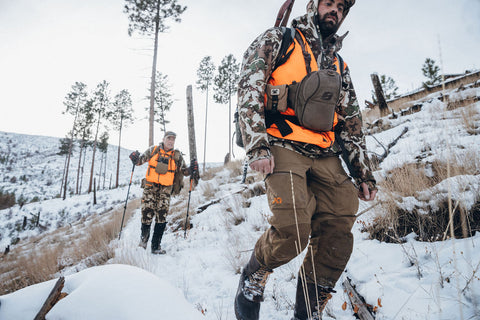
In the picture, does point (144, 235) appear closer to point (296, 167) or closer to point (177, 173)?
point (177, 173)

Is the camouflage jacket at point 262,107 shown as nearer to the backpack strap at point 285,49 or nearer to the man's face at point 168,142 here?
the backpack strap at point 285,49

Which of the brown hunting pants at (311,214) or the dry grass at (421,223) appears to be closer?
the brown hunting pants at (311,214)

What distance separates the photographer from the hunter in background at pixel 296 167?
4.49 ft

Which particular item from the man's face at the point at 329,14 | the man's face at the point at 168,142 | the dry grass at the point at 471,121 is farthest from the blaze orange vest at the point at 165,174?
the dry grass at the point at 471,121

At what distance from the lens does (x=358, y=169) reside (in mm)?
1740

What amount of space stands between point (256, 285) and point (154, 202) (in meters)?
3.68

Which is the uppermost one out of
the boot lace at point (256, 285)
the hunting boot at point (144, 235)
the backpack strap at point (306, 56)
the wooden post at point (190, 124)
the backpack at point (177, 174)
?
the wooden post at point (190, 124)

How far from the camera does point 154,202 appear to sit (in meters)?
4.61

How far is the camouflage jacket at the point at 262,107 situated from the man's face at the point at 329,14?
8 cm

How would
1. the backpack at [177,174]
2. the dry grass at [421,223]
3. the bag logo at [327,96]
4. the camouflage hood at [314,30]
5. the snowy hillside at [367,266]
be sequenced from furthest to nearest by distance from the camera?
the backpack at [177,174] → the dry grass at [421,223] → the camouflage hood at [314,30] → the bag logo at [327,96] → the snowy hillside at [367,266]

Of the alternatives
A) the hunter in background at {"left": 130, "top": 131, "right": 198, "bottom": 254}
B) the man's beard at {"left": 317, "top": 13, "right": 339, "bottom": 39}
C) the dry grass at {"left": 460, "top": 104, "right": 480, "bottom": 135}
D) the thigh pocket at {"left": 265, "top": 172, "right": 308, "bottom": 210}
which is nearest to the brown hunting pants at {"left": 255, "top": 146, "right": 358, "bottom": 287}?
the thigh pocket at {"left": 265, "top": 172, "right": 308, "bottom": 210}

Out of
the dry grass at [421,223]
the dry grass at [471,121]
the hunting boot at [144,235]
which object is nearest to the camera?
the dry grass at [421,223]

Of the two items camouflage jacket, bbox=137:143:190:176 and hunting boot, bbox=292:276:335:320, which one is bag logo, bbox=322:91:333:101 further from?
camouflage jacket, bbox=137:143:190:176

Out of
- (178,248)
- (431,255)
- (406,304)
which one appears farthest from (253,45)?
(178,248)
